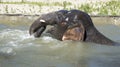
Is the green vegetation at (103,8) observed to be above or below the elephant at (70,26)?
below

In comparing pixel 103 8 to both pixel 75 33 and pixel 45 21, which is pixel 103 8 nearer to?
pixel 75 33

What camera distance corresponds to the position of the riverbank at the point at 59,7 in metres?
15.2

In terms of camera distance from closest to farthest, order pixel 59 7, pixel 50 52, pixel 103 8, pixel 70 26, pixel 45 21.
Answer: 1. pixel 50 52
2. pixel 45 21
3. pixel 70 26
4. pixel 59 7
5. pixel 103 8

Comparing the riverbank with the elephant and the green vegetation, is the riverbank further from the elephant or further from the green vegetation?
the elephant

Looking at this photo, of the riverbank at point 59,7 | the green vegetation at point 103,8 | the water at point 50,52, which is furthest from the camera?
the green vegetation at point 103,8

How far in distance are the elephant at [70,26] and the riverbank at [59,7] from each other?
5200 millimetres

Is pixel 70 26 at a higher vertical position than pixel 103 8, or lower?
higher

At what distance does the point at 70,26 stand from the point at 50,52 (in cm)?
124

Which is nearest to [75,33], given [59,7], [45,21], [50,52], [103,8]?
[45,21]

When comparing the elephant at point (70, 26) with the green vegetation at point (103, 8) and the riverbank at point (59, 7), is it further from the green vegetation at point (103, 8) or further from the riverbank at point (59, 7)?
the green vegetation at point (103, 8)

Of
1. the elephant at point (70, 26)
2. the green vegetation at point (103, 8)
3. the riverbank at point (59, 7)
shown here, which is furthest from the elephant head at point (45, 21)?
the green vegetation at point (103, 8)

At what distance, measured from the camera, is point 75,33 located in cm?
969

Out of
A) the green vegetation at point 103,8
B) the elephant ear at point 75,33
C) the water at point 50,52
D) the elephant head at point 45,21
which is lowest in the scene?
the green vegetation at point 103,8

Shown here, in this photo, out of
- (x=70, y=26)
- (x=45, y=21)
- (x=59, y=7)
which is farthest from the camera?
(x=59, y=7)
